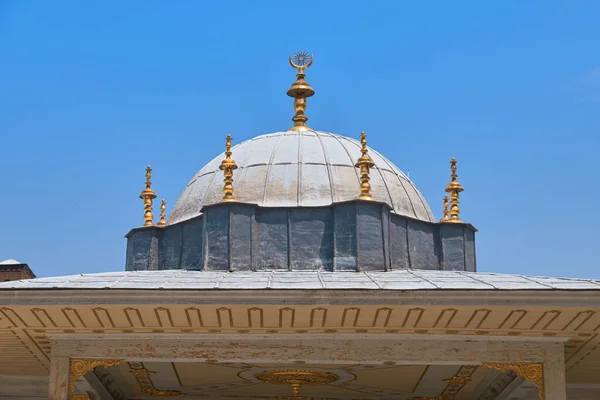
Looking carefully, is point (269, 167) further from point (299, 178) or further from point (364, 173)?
point (364, 173)

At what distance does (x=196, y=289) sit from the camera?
16.7 meters

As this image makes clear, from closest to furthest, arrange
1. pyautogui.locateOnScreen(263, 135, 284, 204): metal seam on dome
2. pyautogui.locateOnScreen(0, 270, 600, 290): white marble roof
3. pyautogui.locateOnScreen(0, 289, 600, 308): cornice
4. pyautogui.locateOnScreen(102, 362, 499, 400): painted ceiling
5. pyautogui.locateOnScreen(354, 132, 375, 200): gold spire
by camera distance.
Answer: pyautogui.locateOnScreen(0, 289, 600, 308): cornice, pyautogui.locateOnScreen(0, 270, 600, 290): white marble roof, pyautogui.locateOnScreen(102, 362, 499, 400): painted ceiling, pyautogui.locateOnScreen(354, 132, 375, 200): gold spire, pyautogui.locateOnScreen(263, 135, 284, 204): metal seam on dome

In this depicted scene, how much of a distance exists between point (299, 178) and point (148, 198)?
13.4 ft

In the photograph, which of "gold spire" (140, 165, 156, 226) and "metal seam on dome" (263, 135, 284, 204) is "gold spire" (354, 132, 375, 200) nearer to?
"metal seam on dome" (263, 135, 284, 204)

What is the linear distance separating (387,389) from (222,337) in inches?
284

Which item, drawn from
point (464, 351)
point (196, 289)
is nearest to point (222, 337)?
point (196, 289)

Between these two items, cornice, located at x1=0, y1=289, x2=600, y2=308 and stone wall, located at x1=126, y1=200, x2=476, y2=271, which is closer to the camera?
cornice, located at x1=0, y1=289, x2=600, y2=308

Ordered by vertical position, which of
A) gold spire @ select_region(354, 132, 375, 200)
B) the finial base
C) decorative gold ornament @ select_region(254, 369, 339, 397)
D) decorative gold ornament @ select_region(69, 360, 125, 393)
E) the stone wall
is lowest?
decorative gold ornament @ select_region(69, 360, 125, 393)

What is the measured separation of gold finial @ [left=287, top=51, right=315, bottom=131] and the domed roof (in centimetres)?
77

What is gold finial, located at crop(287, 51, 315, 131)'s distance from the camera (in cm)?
2749

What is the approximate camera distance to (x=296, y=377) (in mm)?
22531

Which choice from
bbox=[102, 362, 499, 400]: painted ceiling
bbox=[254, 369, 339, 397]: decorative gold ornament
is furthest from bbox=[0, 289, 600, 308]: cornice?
bbox=[254, 369, 339, 397]: decorative gold ornament

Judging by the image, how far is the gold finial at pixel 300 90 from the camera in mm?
27487

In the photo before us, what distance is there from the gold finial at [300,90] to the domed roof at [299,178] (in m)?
0.77
